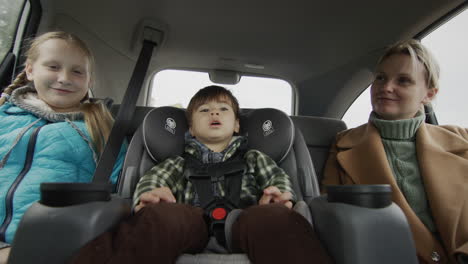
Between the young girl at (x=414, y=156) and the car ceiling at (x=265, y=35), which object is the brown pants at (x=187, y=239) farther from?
Result: the car ceiling at (x=265, y=35)

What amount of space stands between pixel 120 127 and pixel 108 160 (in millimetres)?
207

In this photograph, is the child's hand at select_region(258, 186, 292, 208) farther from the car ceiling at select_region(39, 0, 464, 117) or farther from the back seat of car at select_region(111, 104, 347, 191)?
the car ceiling at select_region(39, 0, 464, 117)

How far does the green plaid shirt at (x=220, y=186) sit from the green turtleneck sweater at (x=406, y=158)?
551mm

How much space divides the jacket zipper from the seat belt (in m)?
0.25

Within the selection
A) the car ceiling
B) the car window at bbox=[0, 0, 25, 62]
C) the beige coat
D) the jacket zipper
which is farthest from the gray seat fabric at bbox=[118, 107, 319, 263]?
the car window at bbox=[0, 0, 25, 62]

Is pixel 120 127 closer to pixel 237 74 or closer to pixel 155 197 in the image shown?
pixel 155 197

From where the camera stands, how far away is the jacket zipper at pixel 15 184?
1040mm

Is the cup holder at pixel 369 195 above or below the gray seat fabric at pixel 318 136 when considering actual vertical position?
below

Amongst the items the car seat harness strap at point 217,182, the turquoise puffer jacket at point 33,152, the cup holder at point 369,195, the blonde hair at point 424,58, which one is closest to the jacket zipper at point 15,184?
the turquoise puffer jacket at point 33,152

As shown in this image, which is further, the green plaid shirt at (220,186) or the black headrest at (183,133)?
the black headrest at (183,133)

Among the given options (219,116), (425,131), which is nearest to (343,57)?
(425,131)

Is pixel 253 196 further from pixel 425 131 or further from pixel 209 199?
pixel 425 131

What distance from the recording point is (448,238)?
113 cm

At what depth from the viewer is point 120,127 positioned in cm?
141
